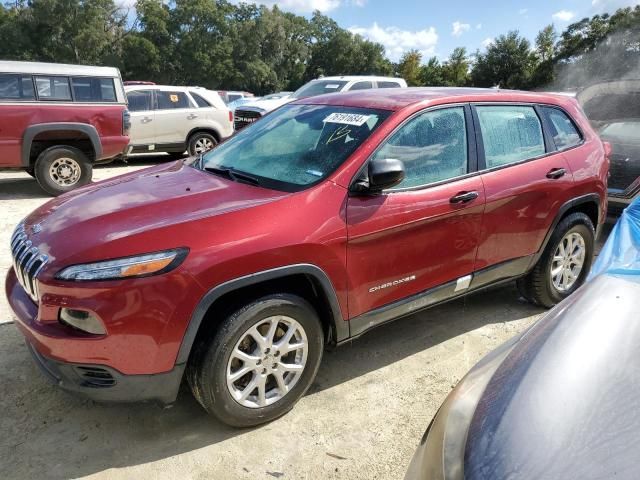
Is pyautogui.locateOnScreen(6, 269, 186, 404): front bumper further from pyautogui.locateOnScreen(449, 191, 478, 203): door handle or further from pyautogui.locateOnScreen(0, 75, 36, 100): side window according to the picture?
pyautogui.locateOnScreen(0, 75, 36, 100): side window

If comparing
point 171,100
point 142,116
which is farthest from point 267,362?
point 171,100

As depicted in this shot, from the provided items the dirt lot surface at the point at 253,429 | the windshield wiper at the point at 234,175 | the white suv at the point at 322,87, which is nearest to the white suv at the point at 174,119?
the white suv at the point at 322,87

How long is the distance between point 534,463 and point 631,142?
20.6 ft

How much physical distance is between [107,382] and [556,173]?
327cm

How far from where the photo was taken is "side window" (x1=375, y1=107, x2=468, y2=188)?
3023mm

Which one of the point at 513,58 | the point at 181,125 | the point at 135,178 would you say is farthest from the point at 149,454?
the point at 513,58

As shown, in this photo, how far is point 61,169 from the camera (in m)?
7.62

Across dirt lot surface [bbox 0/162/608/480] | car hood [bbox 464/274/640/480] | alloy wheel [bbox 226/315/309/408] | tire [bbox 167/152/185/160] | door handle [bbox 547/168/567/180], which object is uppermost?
tire [bbox 167/152/185/160]

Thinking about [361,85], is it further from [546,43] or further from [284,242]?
[546,43]

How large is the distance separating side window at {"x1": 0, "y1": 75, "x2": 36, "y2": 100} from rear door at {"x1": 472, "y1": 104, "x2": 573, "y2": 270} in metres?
6.63

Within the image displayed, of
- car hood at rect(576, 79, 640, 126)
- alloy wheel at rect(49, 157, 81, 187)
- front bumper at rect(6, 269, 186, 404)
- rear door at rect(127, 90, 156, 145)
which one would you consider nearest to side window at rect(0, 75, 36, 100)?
alloy wheel at rect(49, 157, 81, 187)

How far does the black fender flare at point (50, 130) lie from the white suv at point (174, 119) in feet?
6.94

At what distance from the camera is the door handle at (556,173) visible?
3.72 m

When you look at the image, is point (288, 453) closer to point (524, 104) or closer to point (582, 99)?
point (524, 104)
